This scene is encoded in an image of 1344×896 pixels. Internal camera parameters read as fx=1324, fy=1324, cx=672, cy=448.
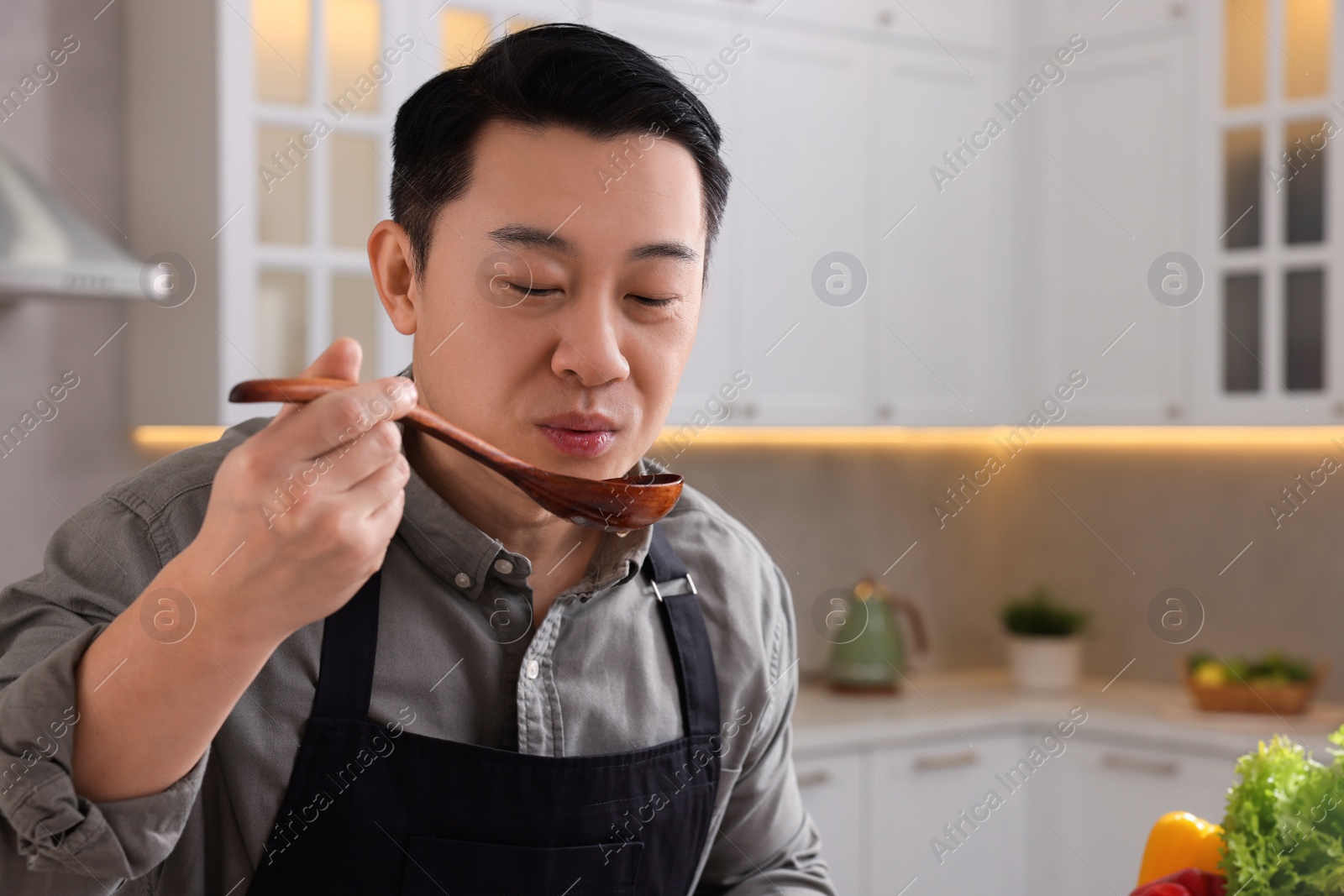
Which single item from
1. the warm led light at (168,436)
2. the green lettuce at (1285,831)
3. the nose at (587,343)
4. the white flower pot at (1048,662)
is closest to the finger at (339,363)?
the nose at (587,343)

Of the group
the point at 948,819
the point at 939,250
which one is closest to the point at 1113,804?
the point at 948,819

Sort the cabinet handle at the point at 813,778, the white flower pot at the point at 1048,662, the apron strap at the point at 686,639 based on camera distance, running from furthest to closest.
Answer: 1. the white flower pot at the point at 1048,662
2. the cabinet handle at the point at 813,778
3. the apron strap at the point at 686,639

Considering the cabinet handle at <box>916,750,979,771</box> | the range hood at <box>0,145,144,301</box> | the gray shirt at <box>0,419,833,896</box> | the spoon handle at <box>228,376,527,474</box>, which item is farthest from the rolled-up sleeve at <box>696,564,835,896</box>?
the cabinet handle at <box>916,750,979,771</box>

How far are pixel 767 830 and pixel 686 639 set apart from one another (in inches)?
8.9

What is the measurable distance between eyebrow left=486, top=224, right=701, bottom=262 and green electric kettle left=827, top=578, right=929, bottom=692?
2.13m

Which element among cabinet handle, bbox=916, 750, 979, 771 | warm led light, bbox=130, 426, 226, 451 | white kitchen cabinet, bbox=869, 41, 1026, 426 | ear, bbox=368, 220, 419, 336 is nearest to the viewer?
ear, bbox=368, 220, 419, 336

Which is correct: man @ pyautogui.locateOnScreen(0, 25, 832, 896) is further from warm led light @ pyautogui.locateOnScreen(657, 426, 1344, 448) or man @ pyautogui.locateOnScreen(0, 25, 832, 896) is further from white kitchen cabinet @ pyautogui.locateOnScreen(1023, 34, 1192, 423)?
white kitchen cabinet @ pyautogui.locateOnScreen(1023, 34, 1192, 423)

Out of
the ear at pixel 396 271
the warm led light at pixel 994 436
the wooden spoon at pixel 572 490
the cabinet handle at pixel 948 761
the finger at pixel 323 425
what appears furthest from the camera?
the warm led light at pixel 994 436

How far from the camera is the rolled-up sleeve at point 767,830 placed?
1.30 metres

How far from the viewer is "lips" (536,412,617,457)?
1.01 metres

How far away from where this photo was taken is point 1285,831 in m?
0.90

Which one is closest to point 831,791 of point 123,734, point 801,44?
point 801,44

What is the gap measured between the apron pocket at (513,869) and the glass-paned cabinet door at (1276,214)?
216cm

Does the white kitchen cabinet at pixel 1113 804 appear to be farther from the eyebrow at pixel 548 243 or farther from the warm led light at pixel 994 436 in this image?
the eyebrow at pixel 548 243
